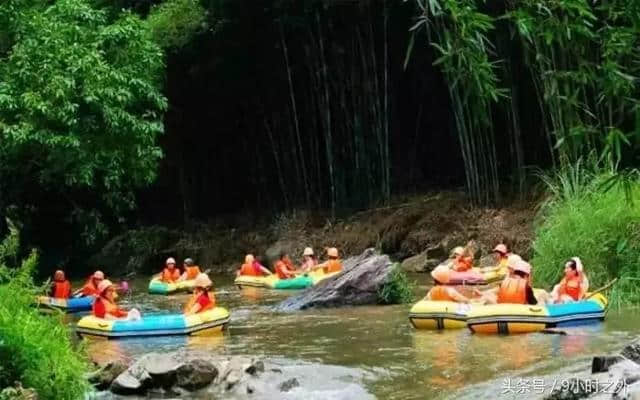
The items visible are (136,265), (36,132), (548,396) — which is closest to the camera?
(548,396)

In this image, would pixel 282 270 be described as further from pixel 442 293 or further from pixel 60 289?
pixel 442 293

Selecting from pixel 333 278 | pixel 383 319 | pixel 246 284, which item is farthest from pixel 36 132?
pixel 383 319

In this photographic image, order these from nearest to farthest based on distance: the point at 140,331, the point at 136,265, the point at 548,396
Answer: the point at 548,396, the point at 140,331, the point at 136,265

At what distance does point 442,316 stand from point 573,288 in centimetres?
131

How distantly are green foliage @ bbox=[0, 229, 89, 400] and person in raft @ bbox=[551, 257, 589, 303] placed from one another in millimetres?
5296

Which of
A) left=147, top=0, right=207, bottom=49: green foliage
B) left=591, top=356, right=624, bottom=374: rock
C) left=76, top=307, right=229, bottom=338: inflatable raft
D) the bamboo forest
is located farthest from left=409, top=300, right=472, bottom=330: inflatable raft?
left=147, top=0, right=207, bottom=49: green foliage

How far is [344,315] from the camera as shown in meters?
10.8

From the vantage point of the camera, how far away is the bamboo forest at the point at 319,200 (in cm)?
525

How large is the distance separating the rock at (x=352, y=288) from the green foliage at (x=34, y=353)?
5.95 metres

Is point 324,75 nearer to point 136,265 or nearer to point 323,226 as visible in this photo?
point 323,226

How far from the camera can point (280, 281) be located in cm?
1480

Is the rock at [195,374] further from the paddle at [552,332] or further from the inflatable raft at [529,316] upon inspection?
the paddle at [552,332]

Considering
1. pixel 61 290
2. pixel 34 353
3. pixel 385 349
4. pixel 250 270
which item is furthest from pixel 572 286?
pixel 61 290

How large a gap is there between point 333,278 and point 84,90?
5.24 metres
